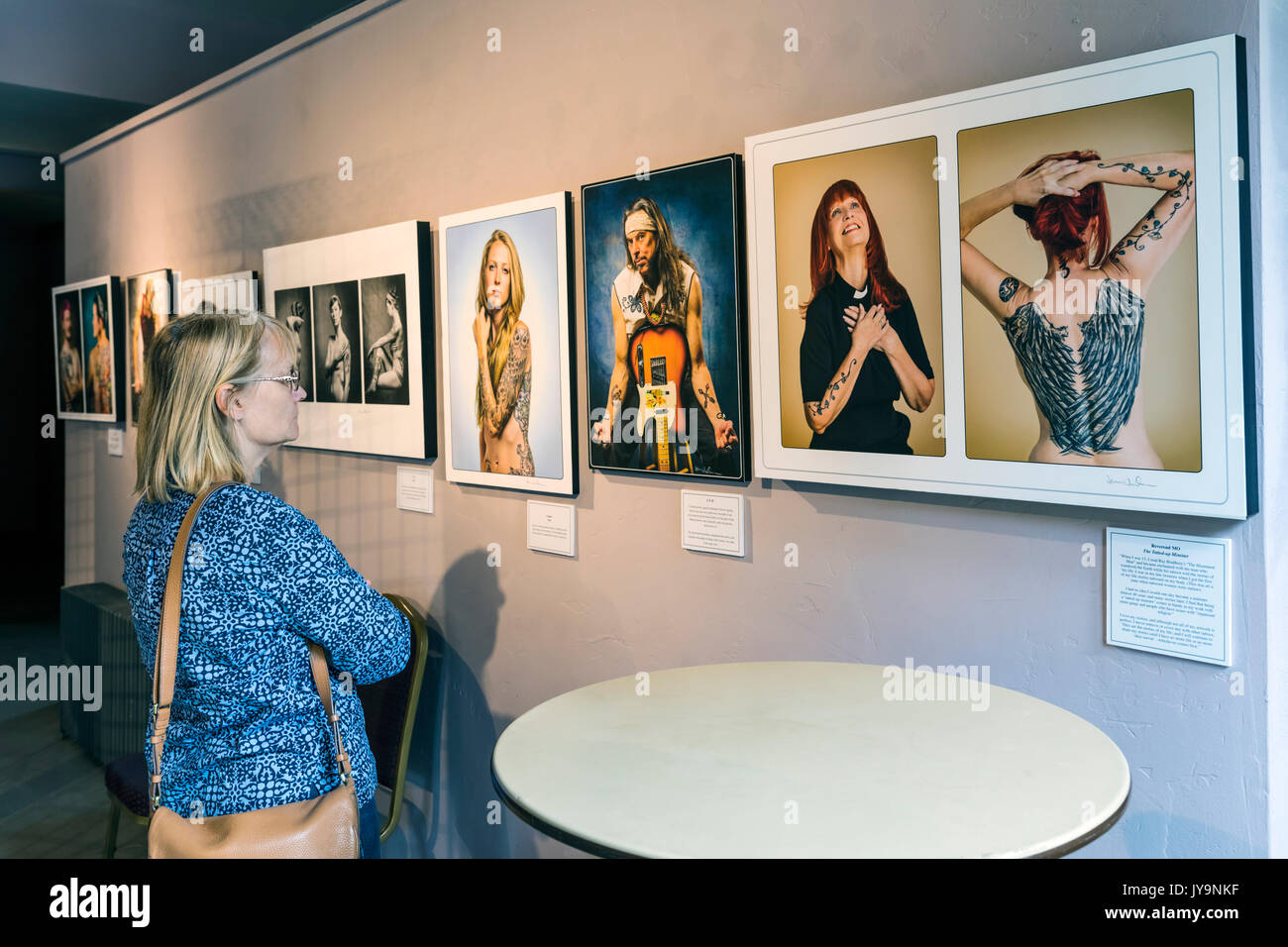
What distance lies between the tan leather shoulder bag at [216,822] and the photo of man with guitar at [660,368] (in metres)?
1.16

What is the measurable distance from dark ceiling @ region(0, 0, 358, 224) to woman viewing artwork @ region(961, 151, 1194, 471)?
4.69m

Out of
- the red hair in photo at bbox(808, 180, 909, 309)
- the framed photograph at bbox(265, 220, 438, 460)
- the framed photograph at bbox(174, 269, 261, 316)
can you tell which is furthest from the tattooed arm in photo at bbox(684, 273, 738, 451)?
the framed photograph at bbox(174, 269, 261, 316)

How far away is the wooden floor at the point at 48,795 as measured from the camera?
13.8ft

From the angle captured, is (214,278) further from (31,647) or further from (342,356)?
(31,647)

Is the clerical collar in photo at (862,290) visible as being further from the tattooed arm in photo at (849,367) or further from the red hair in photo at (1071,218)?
the red hair in photo at (1071,218)

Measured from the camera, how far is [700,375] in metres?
2.50

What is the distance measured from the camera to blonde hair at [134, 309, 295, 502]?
6.46ft

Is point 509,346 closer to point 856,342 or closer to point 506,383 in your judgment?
point 506,383

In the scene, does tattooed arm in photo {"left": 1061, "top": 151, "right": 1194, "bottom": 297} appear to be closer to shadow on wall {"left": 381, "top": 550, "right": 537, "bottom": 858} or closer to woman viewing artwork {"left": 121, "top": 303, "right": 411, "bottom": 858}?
woman viewing artwork {"left": 121, "top": 303, "right": 411, "bottom": 858}

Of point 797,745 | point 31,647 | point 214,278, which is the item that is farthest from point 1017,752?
point 31,647

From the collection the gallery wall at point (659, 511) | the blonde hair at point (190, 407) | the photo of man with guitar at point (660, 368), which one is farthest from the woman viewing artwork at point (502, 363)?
the blonde hair at point (190, 407)

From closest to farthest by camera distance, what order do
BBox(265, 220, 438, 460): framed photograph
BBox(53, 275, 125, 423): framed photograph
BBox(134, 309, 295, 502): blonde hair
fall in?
BBox(134, 309, 295, 502): blonde hair → BBox(265, 220, 438, 460): framed photograph → BBox(53, 275, 125, 423): framed photograph

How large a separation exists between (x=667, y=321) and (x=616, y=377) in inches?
10.1
